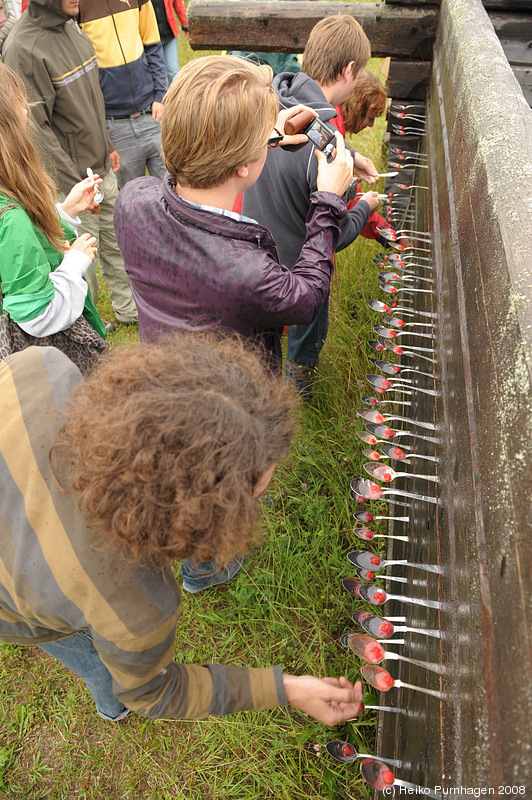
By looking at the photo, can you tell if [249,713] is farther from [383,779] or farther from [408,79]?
[408,79]

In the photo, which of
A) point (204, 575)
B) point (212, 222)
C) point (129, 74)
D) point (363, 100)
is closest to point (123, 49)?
point (129, 74)

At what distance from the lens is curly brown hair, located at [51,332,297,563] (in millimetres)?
838


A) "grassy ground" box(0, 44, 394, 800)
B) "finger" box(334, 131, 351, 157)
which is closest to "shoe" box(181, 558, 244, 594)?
"grassy ground" box(0, 44, 394, 800)

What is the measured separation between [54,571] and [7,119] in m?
1.66

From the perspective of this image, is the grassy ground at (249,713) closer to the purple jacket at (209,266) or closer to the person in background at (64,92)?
the purple jacket at (209,266)

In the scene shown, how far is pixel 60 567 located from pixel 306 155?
192cm

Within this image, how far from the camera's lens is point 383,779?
4.04 feet

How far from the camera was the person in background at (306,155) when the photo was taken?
2.29 m

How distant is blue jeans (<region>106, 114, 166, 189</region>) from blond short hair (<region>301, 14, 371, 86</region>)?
1.76 metres

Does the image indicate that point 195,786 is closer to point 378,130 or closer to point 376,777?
point 376,777

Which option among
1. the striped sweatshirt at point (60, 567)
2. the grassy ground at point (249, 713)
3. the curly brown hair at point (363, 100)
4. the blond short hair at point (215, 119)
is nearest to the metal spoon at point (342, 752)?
the grassy ground at point (249, 713)

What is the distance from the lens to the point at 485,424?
3.34 feet

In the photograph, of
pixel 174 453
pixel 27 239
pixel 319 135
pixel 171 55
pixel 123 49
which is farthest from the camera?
pixel 171 55

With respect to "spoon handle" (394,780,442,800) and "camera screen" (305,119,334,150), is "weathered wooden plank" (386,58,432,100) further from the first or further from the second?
"spoon handle" (394,780,442,800)
